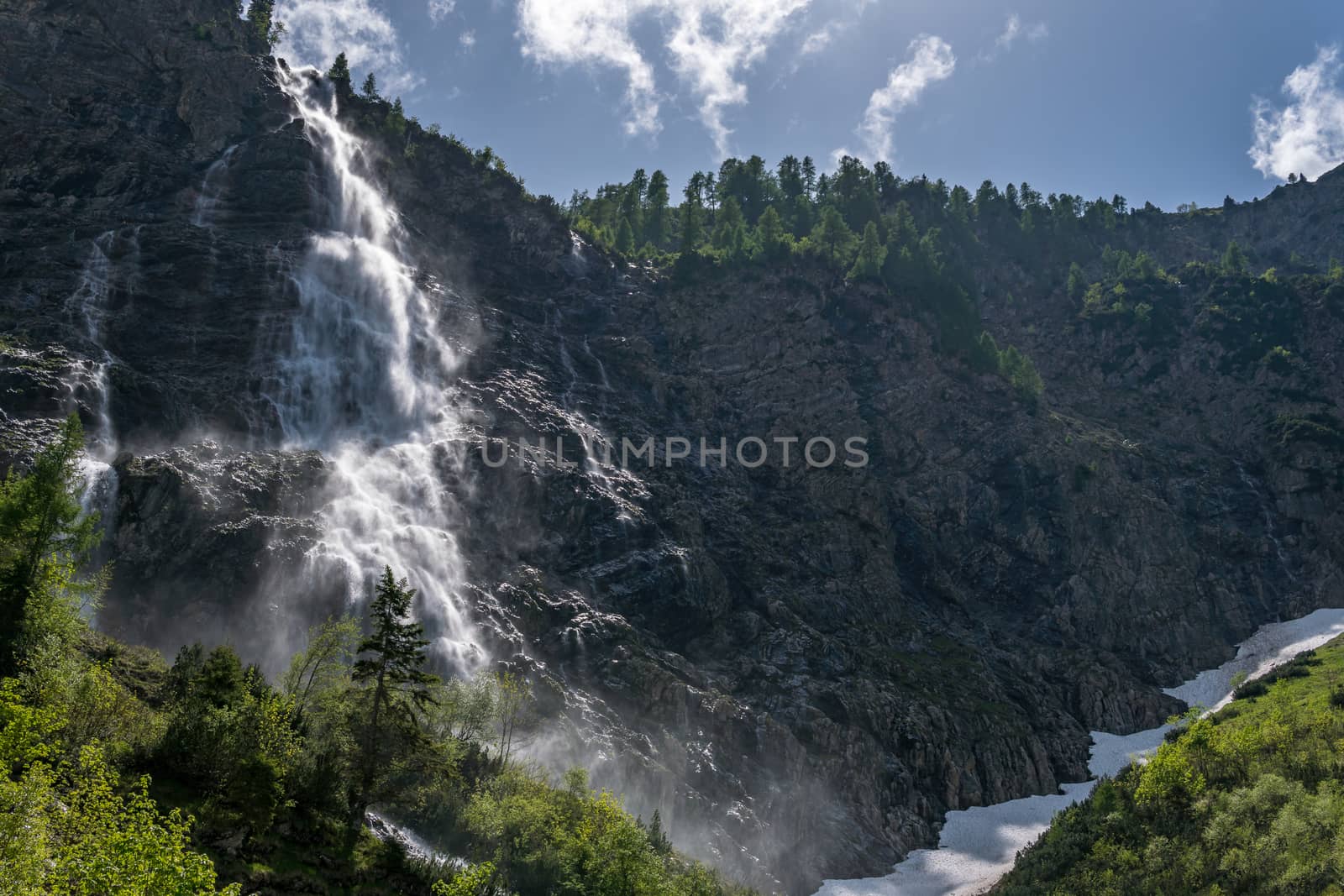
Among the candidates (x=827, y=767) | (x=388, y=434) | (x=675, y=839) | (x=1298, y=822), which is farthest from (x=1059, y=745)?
(x=388, y=434)

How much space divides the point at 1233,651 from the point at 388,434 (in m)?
100

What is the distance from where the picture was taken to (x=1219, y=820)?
55.5 meters

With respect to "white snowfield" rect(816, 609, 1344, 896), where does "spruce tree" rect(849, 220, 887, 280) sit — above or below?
above

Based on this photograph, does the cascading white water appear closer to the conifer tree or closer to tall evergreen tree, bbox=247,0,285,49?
tall evergreen tree, bbox=247,0,285,49

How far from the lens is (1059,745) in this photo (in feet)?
289

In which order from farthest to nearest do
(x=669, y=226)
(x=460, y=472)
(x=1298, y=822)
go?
1. (x=669, y=226)
2. (x=460, y=472)
3. (x=1298, y=822)

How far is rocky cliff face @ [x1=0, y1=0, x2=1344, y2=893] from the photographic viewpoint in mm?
71812

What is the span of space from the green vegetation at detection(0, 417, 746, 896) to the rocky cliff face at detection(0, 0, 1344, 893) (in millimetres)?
15786

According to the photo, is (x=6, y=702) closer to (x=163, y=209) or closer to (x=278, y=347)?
(x=278, y=347)

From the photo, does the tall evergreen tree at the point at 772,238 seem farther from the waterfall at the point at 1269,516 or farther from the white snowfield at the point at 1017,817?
the white snowfield at the point at 1017,817

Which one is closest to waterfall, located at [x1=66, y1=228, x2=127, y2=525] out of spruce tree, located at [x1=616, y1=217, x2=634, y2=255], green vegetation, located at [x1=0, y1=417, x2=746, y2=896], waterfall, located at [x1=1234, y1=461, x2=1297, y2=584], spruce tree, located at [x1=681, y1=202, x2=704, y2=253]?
green vegetation, located at [x1=0, y1=417, x2=746, y2=896]

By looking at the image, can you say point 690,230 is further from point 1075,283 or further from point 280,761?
point 280,761

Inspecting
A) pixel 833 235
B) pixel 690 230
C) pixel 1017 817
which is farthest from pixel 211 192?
pixel 1017 817

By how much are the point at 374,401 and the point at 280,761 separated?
183 feet
